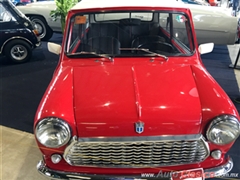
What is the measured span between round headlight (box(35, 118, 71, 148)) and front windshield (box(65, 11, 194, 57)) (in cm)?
92

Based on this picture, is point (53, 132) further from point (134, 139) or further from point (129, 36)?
point (129, 36)

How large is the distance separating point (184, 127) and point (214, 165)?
48 cm

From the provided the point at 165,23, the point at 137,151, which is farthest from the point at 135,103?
the point at 165,23

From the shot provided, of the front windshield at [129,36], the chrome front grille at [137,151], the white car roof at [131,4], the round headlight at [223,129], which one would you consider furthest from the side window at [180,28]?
the chrome front grille at [137,151]

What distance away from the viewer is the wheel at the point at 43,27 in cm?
763

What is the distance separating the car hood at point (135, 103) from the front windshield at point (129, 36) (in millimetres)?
417

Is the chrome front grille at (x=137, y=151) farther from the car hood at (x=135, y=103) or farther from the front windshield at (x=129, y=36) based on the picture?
the front windshield at (x=129, y=36)

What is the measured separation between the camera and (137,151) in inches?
72.2

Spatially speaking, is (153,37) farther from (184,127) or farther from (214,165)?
(214,165)

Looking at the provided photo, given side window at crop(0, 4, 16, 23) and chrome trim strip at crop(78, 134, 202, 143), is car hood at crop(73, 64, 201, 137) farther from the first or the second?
side window at crop(0, 4, 16, 23)

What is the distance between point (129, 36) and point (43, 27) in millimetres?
5811

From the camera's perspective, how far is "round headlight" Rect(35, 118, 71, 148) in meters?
1.75

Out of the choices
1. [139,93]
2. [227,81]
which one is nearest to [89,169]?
[139,93]

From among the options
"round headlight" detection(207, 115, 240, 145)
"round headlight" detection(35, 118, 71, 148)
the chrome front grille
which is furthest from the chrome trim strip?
"round headlight" detection(207, 115, 240, 145)
